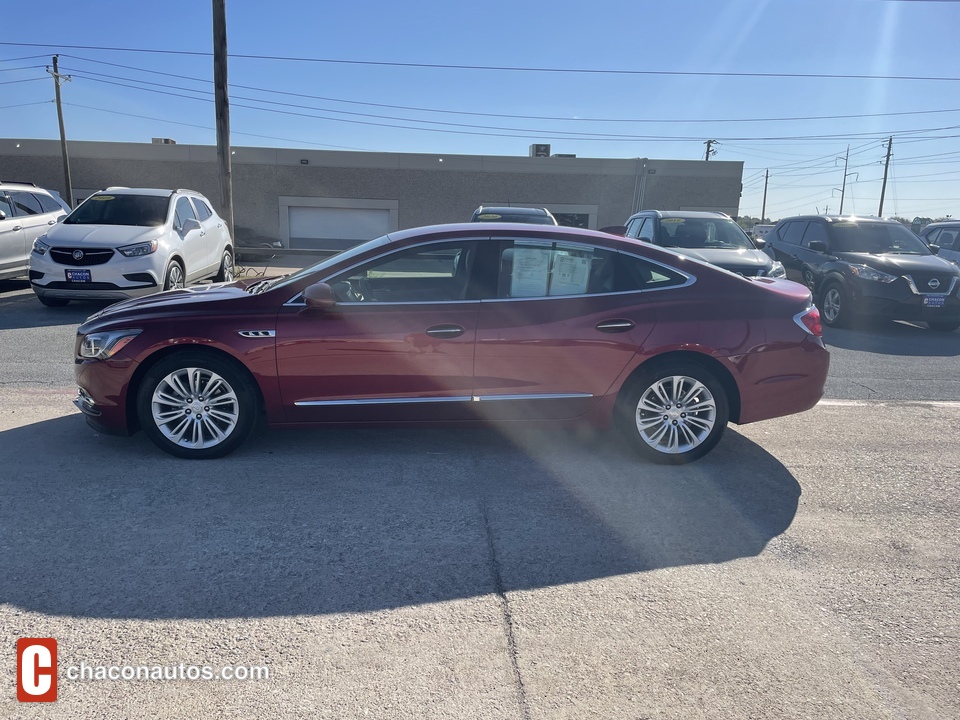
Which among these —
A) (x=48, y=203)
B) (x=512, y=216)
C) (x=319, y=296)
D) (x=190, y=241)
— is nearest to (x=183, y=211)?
(x=190, y=241)

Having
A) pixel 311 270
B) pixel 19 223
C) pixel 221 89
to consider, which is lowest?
pixel 311 270

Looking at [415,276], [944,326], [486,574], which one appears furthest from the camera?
[944,326]

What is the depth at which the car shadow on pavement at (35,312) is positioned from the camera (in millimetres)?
9133

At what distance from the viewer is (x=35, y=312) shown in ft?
32.5

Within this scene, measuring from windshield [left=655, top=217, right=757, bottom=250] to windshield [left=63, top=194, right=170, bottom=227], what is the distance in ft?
26.4

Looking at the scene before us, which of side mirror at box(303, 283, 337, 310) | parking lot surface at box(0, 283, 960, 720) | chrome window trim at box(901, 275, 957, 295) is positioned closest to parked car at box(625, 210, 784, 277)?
chrome window trim at box(901, 275, 957, 295)

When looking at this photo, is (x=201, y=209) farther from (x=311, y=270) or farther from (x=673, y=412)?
(x=673, y=412)

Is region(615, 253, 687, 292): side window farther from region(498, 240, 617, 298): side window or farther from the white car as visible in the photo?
the white car

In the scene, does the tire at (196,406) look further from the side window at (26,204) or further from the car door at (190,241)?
the side window at (26,204)

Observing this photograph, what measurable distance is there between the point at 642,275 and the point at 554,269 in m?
0.60

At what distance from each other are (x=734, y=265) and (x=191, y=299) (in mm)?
7769

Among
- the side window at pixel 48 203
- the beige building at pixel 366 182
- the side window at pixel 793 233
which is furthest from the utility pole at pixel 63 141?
the side window at pixel 793 233

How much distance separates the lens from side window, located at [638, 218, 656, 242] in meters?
11.9

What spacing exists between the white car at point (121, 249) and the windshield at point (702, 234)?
7.63m
